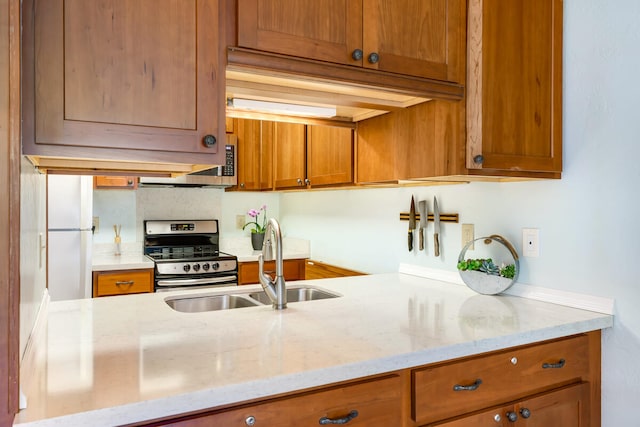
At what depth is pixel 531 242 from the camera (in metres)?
1.83

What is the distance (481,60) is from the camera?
161cm

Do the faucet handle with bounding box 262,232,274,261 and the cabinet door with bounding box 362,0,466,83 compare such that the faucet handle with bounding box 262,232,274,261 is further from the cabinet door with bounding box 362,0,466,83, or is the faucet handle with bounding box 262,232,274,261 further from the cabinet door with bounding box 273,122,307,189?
the cabinet door with bounding box 273,122,307,189

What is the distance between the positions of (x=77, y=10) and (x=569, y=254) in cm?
180

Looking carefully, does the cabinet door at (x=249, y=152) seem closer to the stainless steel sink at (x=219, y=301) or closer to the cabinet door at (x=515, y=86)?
the stainless steel sink at (x=219, y=301)

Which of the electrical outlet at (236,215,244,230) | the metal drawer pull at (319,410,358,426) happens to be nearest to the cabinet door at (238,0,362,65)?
the metal drawer pull at (319,410,358,426)

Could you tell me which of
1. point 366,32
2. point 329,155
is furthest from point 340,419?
point 329,155

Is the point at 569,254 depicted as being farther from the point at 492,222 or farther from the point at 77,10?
the point at 77,10

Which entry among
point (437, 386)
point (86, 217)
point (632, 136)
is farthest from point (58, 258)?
point (632, 136)

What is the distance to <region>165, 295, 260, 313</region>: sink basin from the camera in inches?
70.9

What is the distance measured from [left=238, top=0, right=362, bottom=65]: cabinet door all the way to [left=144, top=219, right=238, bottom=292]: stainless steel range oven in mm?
2261

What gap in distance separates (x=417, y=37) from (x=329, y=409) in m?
1.23

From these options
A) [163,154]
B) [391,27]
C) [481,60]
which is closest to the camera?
[163,154]

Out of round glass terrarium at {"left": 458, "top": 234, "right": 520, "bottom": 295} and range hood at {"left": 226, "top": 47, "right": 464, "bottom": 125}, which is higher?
range hood at {"left": 226, "top": 47, "right": 464, "bottom": 125}

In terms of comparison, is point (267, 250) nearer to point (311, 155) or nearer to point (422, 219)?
point (422, 219)
